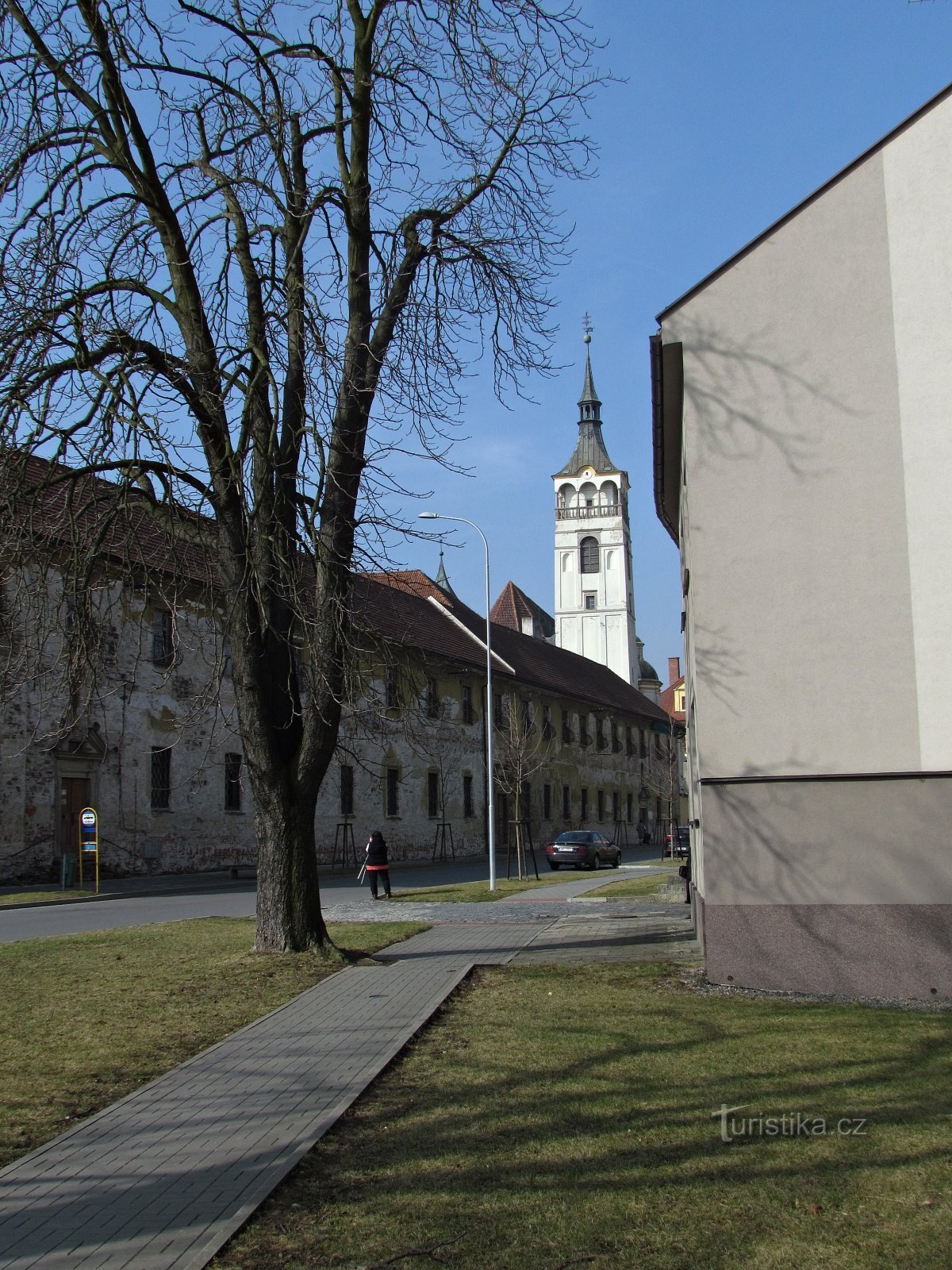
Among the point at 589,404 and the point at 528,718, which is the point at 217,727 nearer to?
the point at 528,718

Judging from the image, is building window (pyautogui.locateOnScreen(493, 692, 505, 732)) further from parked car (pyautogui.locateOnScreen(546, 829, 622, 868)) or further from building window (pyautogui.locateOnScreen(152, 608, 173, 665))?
building window (pyautogui.locateOnScreen(152, 608, 173, 665))

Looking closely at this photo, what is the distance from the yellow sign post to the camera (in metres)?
25.8

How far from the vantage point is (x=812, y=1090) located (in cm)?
653

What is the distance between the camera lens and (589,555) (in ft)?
310

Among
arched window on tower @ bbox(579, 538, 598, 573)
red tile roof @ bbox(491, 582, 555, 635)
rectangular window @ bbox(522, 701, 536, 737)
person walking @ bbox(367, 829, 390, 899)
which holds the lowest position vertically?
person walking @ bbox(367, 829, 390, 899)

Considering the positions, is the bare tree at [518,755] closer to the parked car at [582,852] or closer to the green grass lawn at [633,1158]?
the parked car at [582,852]

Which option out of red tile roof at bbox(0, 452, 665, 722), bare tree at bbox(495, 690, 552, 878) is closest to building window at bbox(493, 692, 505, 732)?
bare tree at bbox(495, 690, 552, 878)

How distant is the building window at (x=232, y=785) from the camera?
113 ft

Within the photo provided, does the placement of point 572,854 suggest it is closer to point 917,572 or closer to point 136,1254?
point 917,572

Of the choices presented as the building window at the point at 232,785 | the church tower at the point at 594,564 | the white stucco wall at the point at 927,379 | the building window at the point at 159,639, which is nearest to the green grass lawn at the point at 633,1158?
the white stucco wall at the point at 927,379

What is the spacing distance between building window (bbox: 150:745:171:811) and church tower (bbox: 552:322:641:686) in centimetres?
6280

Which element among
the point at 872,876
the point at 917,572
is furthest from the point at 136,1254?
the point at 917,572

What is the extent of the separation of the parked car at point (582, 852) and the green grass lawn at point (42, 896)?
17227 mm

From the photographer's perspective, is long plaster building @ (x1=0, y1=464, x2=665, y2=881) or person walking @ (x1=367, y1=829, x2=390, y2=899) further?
person walking @ (x1=367, y1=829, x2=390, y2=899)
